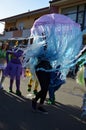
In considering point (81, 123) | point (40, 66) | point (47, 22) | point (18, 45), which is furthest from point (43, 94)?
point (18, 45)

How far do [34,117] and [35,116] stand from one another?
0.12 m

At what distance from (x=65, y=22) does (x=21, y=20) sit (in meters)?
34.3

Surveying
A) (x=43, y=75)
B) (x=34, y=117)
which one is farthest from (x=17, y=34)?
(x=34, y=117)

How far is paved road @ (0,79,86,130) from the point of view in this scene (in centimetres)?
692

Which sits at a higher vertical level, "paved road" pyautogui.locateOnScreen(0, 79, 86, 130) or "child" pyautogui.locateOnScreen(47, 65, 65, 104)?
"child" pyautogui.locateOnScreen(47, 65, 65, 104)

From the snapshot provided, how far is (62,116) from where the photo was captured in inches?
319

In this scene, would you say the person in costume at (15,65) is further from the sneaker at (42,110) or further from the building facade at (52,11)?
the building facade at (52,11)

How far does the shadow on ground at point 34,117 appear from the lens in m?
6.89

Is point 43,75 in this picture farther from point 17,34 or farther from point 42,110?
point 17,34

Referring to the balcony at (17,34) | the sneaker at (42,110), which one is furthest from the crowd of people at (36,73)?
the balcony at (17,34)

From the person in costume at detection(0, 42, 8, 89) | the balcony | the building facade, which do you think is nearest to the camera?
the person in costume at detection(0, 42, 8, 89)

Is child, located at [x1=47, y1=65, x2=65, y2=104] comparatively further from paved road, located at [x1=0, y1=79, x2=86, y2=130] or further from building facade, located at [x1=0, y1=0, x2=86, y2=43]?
building facade, located at [x1=0, y1=0, x2=86, y2=43]

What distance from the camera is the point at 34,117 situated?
7.72 meters

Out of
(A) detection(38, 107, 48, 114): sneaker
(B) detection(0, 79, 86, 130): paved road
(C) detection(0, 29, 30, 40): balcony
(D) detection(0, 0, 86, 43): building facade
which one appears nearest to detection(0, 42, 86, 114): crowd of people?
(A) detection(38, 107, 48, 114): sneaker
